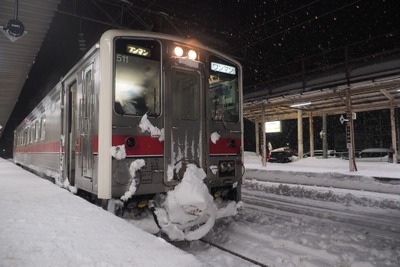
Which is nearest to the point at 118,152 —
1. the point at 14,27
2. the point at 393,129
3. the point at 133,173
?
the point at 133,173

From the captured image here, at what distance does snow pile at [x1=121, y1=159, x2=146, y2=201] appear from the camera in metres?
4.49

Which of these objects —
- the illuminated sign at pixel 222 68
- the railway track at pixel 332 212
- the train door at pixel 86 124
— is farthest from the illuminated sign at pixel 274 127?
the train door at pixel 86 124

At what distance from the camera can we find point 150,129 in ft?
15.7

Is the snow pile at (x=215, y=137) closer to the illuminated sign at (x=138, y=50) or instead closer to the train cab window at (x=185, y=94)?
the train cab window at (x=185, y=94)

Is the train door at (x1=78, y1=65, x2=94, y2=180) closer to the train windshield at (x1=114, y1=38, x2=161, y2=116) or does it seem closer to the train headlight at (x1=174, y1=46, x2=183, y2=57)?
the train windshield at (x1=114, y1=38, x2=161, y2=116)

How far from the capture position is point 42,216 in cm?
430

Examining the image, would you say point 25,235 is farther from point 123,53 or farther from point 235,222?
point 235,222

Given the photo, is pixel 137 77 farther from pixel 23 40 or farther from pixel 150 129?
pixel 23 40

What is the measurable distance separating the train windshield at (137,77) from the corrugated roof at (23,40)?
4.67 m

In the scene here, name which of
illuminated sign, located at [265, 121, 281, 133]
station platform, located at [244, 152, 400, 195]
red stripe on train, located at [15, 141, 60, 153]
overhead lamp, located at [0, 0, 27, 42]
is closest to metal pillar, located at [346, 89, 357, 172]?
station platform, located at [244, 152, 400, 195]

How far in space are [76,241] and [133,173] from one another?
4.77 ft

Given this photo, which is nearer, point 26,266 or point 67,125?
point 26,266

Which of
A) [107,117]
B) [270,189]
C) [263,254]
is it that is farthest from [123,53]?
[270,189]

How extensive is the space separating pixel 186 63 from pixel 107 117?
63.0 inches
